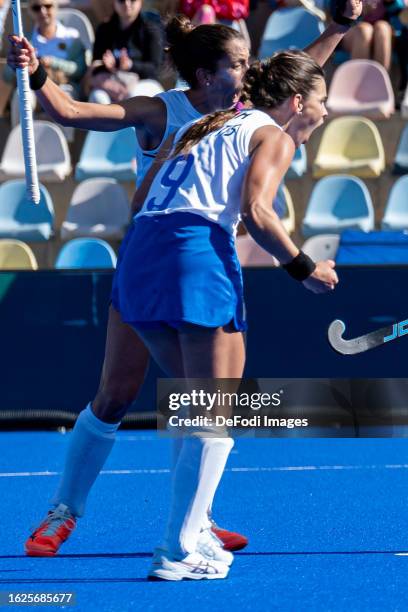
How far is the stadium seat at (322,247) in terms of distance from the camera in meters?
9.00

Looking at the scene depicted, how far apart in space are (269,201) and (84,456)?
4.10 feet

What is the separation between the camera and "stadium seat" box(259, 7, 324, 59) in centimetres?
1153

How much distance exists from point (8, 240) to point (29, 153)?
5922 mm

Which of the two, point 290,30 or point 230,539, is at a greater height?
point 290,30

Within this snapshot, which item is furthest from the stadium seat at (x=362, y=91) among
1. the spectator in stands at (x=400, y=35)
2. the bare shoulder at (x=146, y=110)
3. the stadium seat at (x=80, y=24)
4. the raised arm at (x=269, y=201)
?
the raised arm at (x=269, y=201)

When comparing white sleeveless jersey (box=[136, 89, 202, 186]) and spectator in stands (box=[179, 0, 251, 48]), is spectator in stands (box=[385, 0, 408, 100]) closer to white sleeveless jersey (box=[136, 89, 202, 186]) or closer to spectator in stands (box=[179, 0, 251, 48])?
spectator in stands (box=[179, 0, 251, 48])

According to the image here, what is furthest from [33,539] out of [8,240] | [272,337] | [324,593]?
[8,240]

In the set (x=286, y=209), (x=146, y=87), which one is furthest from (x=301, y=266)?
(x=146, y=87)

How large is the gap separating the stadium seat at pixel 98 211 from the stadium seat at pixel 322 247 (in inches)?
73.5

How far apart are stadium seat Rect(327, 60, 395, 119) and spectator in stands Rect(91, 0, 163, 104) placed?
5.42ft

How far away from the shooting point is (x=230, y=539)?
447 centimetres

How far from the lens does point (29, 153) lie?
4.25 meters

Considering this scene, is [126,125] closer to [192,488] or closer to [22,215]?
[192,488]

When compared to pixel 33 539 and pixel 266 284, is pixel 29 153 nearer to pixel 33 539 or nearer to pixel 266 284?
pixel 33 539
